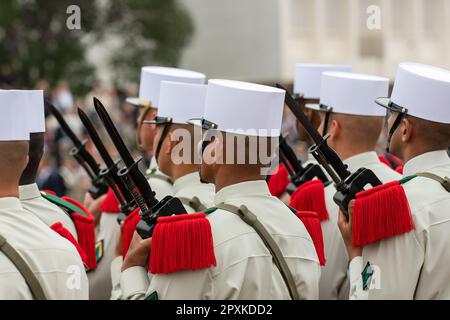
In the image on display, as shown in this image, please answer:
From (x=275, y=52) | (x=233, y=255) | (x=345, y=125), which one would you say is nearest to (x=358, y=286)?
(x=233, y=255)

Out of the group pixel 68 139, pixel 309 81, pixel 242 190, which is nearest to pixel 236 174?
pixel 242 190

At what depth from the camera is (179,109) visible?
18.9 feet

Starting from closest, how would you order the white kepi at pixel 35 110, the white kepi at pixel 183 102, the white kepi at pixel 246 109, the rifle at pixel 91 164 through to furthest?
the white kepi at pixel 246 109, the white kepi at pixel 35 110, the white kepi at pixel 183 102, the rifle at pixel 91 164

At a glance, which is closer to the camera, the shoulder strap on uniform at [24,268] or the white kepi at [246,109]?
the shoulder strap on uniform at [24,268]

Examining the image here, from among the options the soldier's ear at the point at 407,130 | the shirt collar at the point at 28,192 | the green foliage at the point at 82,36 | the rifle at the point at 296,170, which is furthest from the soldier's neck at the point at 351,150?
the green foliage at the point at 82,36

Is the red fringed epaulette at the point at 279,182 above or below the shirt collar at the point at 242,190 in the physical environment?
below

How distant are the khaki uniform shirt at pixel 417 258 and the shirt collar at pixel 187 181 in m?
1.52

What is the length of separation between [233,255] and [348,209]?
665 millimetres

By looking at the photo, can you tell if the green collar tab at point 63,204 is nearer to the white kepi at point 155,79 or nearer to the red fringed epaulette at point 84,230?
the red fringed epaulette at point 84,230

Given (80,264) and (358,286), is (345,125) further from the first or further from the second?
(80,264)

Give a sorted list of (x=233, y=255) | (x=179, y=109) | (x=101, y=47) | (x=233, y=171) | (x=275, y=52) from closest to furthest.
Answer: (x=233, y=255)
(x=233, y=171)
(x=179, y=109)
(x=101, y=47)
(x=275, y=52)

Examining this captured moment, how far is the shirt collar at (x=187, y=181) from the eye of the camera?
555 cm

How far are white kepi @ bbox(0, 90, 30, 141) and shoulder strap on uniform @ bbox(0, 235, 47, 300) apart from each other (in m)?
0.49

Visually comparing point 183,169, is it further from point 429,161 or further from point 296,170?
point 429,161
